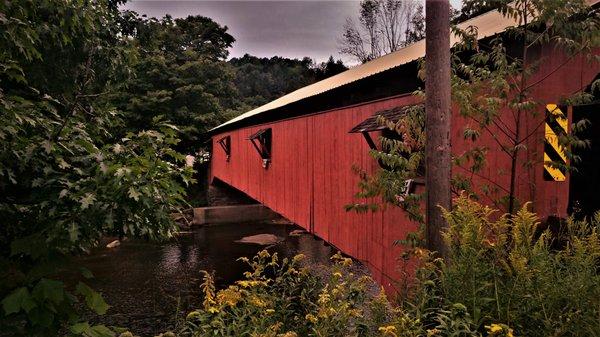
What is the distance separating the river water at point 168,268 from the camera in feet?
34.8

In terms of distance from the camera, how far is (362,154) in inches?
258

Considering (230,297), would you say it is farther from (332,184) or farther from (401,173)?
(332,184)

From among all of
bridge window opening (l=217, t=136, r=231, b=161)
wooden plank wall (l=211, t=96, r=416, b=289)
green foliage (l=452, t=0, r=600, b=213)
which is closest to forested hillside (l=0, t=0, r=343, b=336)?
wooden plank wall (l=211, t=96, r=416, b=289)

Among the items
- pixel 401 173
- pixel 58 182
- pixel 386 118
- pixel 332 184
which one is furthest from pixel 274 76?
pixel 58 182

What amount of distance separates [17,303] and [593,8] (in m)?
4.55

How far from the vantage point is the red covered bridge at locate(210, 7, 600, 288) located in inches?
151

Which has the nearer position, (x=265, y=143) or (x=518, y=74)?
(x=518, y=74)

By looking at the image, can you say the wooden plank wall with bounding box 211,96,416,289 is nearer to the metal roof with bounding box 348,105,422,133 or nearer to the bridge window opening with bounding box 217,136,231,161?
the metal roof with bounding box 348,105,422,133

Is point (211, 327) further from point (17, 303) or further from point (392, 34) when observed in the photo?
point (392, 34)

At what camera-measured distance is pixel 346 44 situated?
34000 millimetres

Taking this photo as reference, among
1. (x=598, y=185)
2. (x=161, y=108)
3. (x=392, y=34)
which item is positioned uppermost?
(x=392, y=34)

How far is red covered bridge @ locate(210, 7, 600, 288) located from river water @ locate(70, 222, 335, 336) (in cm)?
272

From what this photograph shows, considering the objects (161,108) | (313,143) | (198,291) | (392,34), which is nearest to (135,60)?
(313,143)

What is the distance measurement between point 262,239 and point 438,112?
626 inches
